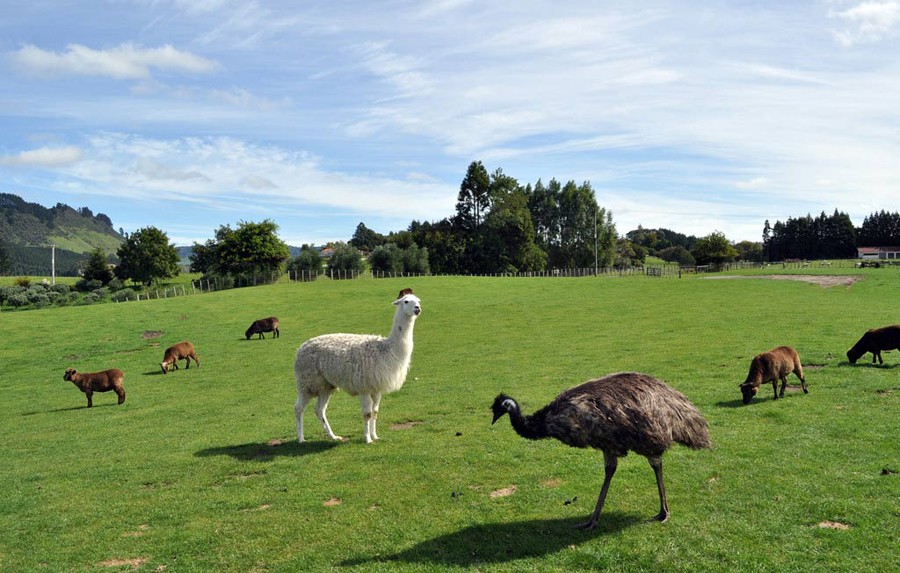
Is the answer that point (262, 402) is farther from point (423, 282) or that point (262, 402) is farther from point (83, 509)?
point (423, 282)

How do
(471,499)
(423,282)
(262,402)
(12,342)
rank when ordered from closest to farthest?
1. (471,499)
2. (262,402)
3. (12,342)
4. (423,282)

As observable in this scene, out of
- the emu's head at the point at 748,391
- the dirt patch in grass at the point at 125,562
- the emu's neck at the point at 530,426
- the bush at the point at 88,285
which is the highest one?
the bush at the point at 88,285

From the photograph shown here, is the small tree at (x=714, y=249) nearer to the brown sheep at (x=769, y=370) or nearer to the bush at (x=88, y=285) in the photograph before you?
the brown sheep at (x=769, y=370)

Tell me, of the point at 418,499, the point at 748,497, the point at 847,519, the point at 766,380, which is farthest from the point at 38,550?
the point at 766,380

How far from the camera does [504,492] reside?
30.4ft

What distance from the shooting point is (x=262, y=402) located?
1895 cm

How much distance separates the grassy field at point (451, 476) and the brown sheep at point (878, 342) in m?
0.64

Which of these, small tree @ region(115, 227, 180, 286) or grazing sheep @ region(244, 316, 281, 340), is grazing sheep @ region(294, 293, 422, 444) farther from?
small tree @ region(115, 227, 180, 286)

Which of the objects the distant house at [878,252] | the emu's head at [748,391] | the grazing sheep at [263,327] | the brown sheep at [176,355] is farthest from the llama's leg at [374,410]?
the distant house at [878,252]

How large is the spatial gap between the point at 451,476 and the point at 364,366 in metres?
3.62

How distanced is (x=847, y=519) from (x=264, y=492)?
9014 millimetres

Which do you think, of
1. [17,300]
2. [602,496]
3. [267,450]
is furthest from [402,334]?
[17,300]

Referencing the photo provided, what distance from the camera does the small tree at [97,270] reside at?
108m

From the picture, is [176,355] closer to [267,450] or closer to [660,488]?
[267,450]
